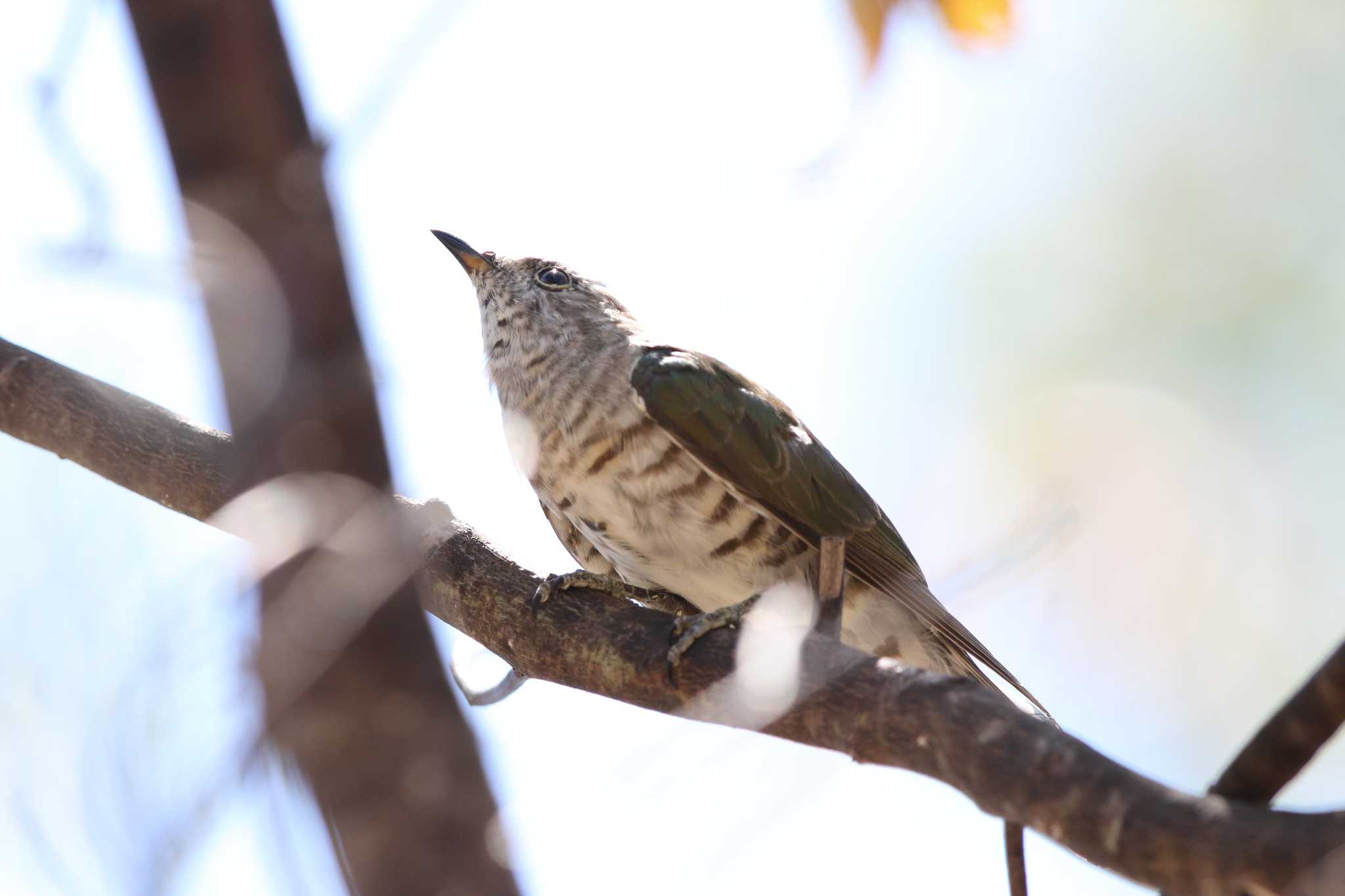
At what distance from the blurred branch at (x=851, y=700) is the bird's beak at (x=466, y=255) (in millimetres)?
2082

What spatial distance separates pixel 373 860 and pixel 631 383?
234 cm

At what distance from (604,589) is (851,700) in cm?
131

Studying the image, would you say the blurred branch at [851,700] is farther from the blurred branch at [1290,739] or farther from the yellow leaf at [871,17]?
the yellow leaf at [871,17]

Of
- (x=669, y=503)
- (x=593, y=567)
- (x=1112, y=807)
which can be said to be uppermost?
(x=1112, y=807)

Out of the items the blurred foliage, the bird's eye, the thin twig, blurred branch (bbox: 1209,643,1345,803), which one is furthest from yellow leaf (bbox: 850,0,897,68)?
the bird's eye

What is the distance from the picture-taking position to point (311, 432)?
2.45 meters

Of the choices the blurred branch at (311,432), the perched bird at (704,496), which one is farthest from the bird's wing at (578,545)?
the blurred branch at (311,432)

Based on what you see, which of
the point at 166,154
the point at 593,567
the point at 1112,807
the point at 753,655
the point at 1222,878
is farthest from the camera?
the point at 593,567

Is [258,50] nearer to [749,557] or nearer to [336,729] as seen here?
[336,729]

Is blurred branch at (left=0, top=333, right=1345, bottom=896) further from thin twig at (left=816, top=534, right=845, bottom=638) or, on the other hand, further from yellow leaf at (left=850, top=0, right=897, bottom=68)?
yellow leaf at (left=850, top=0, right=897, bottom=68)

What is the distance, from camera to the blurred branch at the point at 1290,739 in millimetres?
1739

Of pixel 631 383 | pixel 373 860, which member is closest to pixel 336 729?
pixel 373 860

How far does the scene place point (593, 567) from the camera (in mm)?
4324

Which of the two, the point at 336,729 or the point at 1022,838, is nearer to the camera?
the point at 336,729
